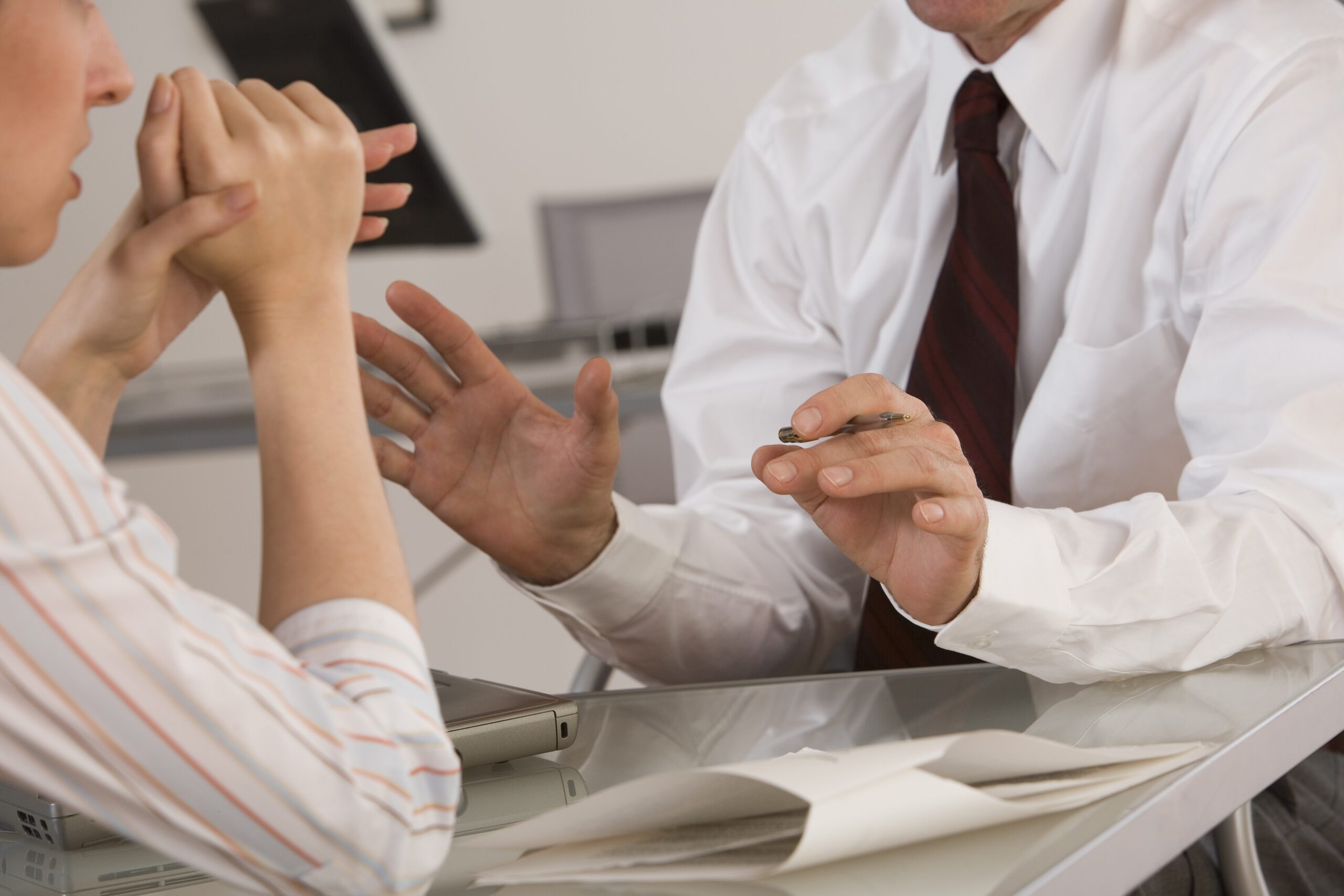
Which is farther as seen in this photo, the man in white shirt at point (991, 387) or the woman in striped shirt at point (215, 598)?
the man in white shirt at point (991, 387)

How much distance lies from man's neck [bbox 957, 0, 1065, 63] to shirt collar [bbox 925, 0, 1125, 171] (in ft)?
0.04

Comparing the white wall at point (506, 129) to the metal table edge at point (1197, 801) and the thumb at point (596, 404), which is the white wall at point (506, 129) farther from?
the metal table edge at point (1197, 801)

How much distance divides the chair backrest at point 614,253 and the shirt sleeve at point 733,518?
7.98ft

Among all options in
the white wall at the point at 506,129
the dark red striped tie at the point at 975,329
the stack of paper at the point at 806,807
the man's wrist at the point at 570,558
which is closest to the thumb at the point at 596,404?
the man's wrist at the point at 570,558

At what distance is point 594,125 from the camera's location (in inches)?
183

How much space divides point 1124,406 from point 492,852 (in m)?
0.82

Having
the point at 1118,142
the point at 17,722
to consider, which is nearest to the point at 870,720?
the point at 17,722

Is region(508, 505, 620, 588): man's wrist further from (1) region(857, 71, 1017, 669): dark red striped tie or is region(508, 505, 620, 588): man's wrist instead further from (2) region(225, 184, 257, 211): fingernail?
(2) region(225, 184, 257, 211): fingernail

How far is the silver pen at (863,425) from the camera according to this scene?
2.38 ft

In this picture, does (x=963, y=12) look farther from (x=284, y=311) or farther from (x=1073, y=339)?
(x=284, y=311)

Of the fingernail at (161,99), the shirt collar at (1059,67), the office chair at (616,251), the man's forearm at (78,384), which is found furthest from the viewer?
the office chair at (616,251)

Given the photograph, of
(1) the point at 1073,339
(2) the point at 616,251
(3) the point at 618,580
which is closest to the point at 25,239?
(3) the point at 618,580

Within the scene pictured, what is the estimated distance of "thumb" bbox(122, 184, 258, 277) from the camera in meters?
0.49

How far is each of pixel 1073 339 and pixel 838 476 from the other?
1.78 ft
